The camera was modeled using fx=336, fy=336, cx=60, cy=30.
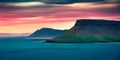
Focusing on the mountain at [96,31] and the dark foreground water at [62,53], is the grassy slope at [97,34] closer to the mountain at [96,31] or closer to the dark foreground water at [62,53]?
the mountain at [96,31]

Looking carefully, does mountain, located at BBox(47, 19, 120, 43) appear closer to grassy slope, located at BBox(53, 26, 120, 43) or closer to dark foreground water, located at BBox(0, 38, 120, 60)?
grassy slope, located at BBox(53, 26, 120, 43)

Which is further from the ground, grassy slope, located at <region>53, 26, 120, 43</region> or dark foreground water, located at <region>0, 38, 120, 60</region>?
grassy slope, located at <region>53, 26, 120, 43</region>

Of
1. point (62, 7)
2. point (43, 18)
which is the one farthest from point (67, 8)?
point (43, 18)

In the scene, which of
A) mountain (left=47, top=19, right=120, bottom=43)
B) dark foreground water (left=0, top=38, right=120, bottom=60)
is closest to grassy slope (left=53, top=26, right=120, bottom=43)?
mountain (left=47, top=19, right=120, bottom=43)

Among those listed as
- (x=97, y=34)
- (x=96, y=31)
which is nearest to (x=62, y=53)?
(x=97, y=34)

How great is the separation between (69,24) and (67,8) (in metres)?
0.41

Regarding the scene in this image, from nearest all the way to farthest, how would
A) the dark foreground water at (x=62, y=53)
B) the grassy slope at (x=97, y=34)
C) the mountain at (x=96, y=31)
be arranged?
the mountain at (x=96, y=31) < the grassy slope at (x=97, y=34) < the dark foreground water at (x=62, y=53)

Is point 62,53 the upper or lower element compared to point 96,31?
lower

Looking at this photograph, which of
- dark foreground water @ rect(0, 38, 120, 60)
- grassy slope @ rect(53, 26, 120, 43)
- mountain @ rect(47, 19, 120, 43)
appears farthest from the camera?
dark foreground water @ rect(0, 38, 120, 60)

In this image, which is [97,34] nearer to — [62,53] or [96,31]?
[96,31]

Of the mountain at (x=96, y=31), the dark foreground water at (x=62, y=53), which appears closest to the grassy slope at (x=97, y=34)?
the mountain at (x=96, y=31)

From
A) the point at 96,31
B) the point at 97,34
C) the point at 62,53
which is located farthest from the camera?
the point at 62,53

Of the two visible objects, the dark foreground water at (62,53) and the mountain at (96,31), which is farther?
the dark foreground water at (62,53)

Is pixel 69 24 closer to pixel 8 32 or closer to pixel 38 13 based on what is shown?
pixel 38 13
